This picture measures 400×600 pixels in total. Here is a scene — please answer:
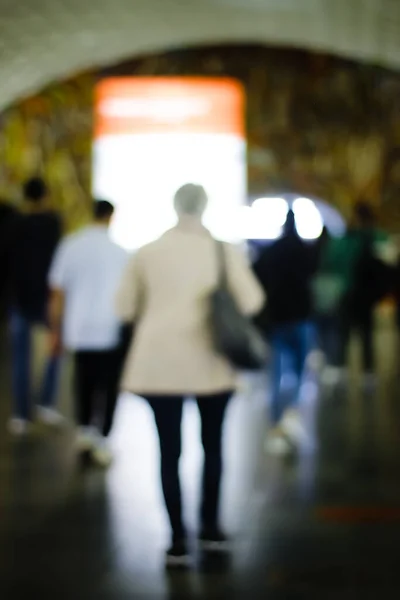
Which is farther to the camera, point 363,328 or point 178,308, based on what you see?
point 363,328

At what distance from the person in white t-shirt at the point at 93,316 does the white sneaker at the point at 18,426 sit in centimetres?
122

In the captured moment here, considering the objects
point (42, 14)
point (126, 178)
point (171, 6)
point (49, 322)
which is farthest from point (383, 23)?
point (126, 178)

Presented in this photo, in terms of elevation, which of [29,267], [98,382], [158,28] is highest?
[158,28]

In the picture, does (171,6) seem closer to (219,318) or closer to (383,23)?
(383,23)

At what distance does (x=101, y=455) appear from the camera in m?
7.40

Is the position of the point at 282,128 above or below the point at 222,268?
above

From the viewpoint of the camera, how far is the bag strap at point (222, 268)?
4.98 meters

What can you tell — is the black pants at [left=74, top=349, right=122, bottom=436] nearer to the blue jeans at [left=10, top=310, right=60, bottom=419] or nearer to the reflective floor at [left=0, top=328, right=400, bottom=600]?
the reflective floor at [left=0, top=328, right=400, bottom=600]

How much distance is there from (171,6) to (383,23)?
1.33 meters

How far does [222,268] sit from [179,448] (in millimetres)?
778

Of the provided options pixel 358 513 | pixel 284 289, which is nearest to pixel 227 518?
pixel 358 513

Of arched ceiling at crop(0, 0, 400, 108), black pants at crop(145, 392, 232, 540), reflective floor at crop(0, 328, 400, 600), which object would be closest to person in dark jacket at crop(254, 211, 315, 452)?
reflective floor at crop(0, 328, 400, 600)

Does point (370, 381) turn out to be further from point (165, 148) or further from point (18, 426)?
point (165, 148)

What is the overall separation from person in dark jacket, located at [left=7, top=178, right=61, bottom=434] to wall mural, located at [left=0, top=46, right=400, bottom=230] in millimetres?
11671
